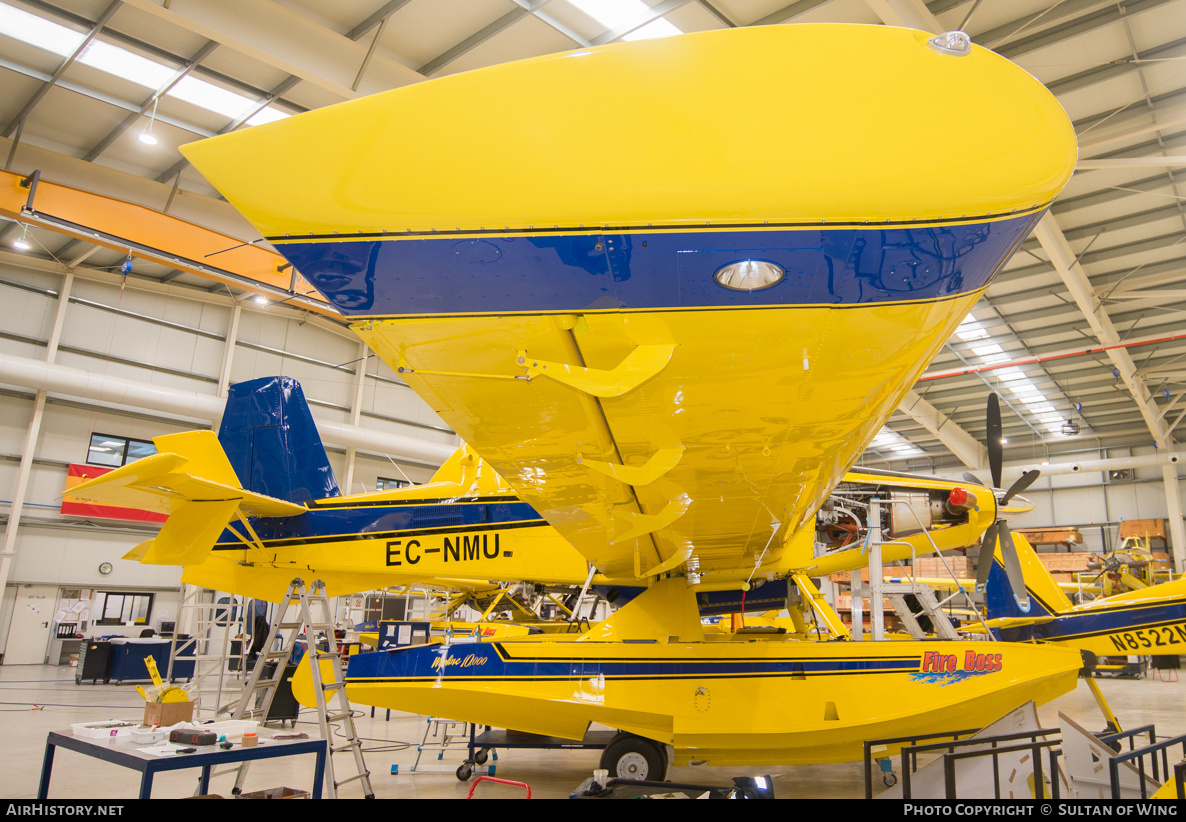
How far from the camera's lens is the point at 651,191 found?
1602mm

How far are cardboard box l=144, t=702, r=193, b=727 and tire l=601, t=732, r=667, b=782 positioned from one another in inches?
138

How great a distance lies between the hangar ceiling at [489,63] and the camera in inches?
375

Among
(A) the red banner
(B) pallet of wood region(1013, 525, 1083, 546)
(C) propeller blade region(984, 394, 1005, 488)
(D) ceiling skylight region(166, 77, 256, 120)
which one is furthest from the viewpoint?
(B) pallet of wood region(1013, 525, 1083, 546)

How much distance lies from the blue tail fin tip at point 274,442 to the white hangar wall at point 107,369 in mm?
12843

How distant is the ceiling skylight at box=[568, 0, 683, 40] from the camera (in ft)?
30.6

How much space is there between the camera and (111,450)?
19.6 m

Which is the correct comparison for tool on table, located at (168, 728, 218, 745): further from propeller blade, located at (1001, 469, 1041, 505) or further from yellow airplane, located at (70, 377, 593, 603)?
propeller blade, located at (1001, 469, 1041, 505)

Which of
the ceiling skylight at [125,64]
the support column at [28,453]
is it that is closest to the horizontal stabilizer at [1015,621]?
the ceiling skylight at [125,64]

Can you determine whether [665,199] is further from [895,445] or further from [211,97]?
[895,445]

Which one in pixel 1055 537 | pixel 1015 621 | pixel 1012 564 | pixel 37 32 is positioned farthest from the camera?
pixel 1055 537

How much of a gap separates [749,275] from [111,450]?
22948 millimetres

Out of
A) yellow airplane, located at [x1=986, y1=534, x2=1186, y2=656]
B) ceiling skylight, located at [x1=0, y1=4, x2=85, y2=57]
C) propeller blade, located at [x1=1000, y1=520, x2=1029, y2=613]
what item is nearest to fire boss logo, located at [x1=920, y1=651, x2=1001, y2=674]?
propeller blade, located at [x1=1000, y1=520, x2=1029, y2=613]

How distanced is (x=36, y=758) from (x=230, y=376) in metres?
Answer: 16.6

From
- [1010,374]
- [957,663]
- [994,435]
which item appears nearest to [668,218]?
[957,663]
